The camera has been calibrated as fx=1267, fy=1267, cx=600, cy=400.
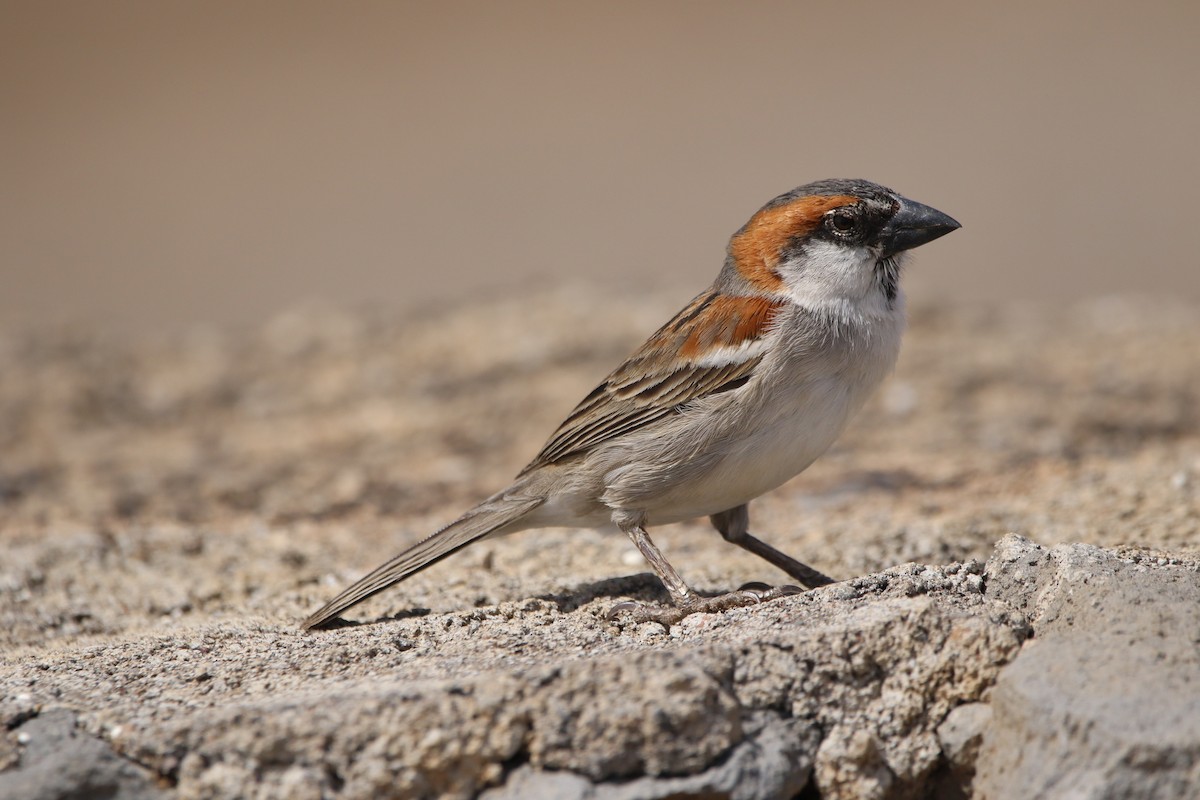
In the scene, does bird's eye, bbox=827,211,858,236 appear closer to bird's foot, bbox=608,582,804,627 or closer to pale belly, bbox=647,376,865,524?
pale belly, bbox=647,376,865,524

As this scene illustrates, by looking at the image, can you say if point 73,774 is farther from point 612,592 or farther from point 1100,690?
point 1100,690

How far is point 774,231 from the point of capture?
14.9 feet

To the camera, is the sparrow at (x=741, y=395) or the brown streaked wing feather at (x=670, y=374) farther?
the brown streaked wing feather at (x=670, y=374)

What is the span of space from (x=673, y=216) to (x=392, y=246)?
12.0 ft

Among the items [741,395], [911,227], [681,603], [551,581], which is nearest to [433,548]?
[551,581]

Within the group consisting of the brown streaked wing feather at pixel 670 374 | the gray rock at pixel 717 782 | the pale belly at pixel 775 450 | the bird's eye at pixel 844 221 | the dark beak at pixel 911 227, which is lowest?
the gray rock at pixel 717 782

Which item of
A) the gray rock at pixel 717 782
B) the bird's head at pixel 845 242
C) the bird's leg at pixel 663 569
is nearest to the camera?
the gray rock at pixel 717 782

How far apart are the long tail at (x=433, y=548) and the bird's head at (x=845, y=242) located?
117 centimetres

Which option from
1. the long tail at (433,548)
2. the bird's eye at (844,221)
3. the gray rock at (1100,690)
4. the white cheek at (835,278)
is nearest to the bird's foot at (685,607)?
the long tail at (433,548)

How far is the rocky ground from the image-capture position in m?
2.80

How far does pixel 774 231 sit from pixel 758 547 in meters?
1.14

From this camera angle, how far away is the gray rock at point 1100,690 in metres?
2.58

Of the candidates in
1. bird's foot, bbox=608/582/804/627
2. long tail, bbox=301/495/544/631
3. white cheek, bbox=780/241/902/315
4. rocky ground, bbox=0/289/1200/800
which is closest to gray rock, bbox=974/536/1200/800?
rocky ground, bbox=0/289/1200/800

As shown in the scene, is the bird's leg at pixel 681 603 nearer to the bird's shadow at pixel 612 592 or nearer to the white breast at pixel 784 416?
the bird's shadow at pixel 612 592
